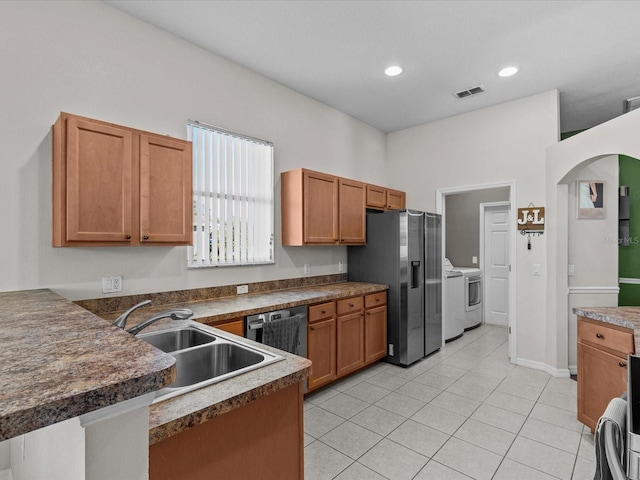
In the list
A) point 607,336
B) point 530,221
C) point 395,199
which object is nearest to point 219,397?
point 607,336

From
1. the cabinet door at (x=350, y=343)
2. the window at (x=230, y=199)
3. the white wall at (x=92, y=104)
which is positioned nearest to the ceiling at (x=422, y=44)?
the white wall at (x=92, y=104)

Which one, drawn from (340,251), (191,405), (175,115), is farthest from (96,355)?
(340,251)

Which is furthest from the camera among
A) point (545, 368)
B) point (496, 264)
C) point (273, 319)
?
point (496, 264)

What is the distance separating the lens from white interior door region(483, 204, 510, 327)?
5840 millimetres

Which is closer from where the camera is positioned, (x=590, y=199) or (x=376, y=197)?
(x=590, y=199)

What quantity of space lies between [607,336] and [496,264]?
147 inches

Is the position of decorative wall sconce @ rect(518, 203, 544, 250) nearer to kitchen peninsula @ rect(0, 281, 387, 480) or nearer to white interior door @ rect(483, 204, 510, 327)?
white interior door @ rect(483, 204, 510, 327)

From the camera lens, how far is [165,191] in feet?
8.05

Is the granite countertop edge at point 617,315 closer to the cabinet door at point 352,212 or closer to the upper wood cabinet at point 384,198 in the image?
the cabinet door at point 352,212

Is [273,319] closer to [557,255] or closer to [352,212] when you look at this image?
[352,212]

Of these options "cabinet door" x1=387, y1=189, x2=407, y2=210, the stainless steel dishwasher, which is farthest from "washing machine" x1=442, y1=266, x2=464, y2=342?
the stainless steel dishwasher

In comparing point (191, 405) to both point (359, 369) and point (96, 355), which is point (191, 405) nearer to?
point (96, 355)

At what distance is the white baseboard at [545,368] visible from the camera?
12.0 ft

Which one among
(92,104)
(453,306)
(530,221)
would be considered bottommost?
(453,306)
